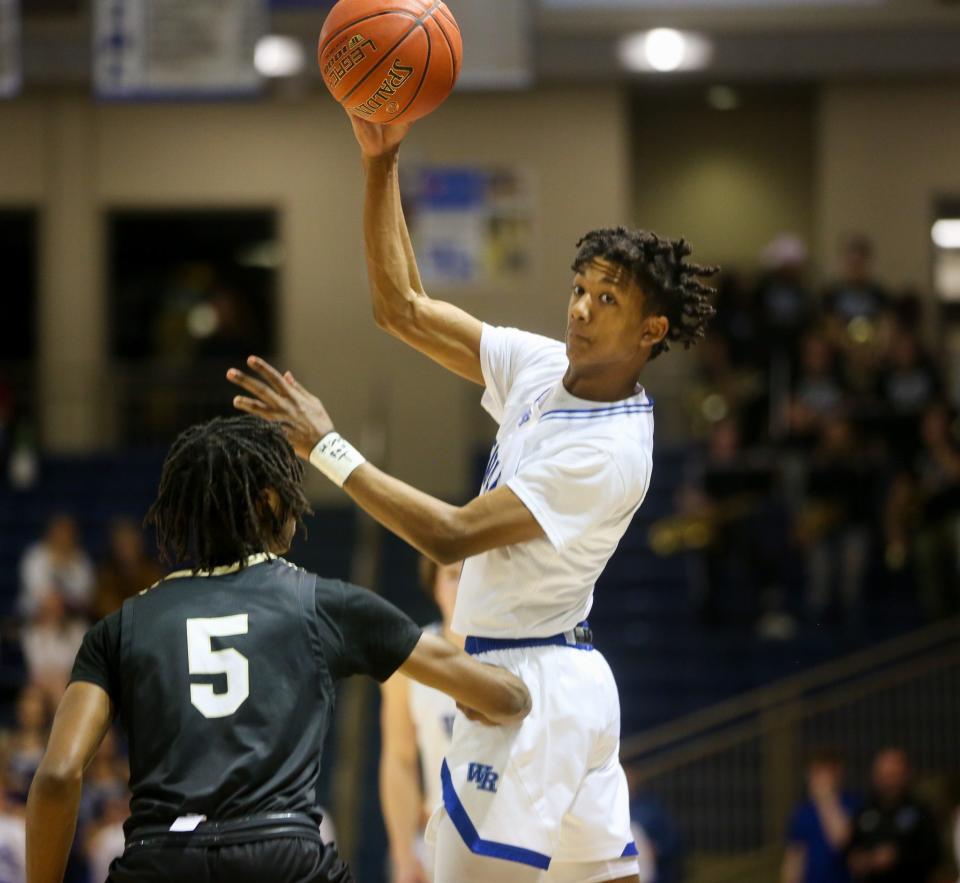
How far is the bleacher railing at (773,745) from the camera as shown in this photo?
10820 mm

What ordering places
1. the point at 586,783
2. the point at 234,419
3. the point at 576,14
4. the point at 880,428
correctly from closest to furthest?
the point at 234,419
the point at 586,783
the point at 880,428
the point at 576,14

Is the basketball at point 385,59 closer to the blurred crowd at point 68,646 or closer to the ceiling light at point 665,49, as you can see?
the blurred crowd at point 68,646

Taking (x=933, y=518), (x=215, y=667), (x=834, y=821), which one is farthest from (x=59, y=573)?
(x=215, y=667)

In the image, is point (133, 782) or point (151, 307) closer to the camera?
point (133, 782)

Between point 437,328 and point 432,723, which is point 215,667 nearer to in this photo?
point 437,328

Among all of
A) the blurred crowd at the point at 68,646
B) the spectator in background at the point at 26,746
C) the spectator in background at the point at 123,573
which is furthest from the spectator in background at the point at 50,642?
the spectator in background at the point at 26,746

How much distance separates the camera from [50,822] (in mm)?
3059

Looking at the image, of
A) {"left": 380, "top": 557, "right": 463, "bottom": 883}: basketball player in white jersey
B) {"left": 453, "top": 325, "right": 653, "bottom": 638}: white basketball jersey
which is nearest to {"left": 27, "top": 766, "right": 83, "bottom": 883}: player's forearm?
{"left": 453, "top": 325, "right": 653, "bottom": 638}: white basketball jersey

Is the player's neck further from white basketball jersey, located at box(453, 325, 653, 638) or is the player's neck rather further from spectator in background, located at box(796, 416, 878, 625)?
spectator in background, located at box(796, 416, 878, 625)

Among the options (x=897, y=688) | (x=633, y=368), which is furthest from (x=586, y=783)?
(x=897, y=688)

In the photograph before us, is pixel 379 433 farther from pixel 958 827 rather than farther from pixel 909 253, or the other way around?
pixel 958 827

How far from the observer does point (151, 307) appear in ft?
50.9

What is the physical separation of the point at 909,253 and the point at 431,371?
4.25 m

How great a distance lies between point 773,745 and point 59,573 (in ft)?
16.1
